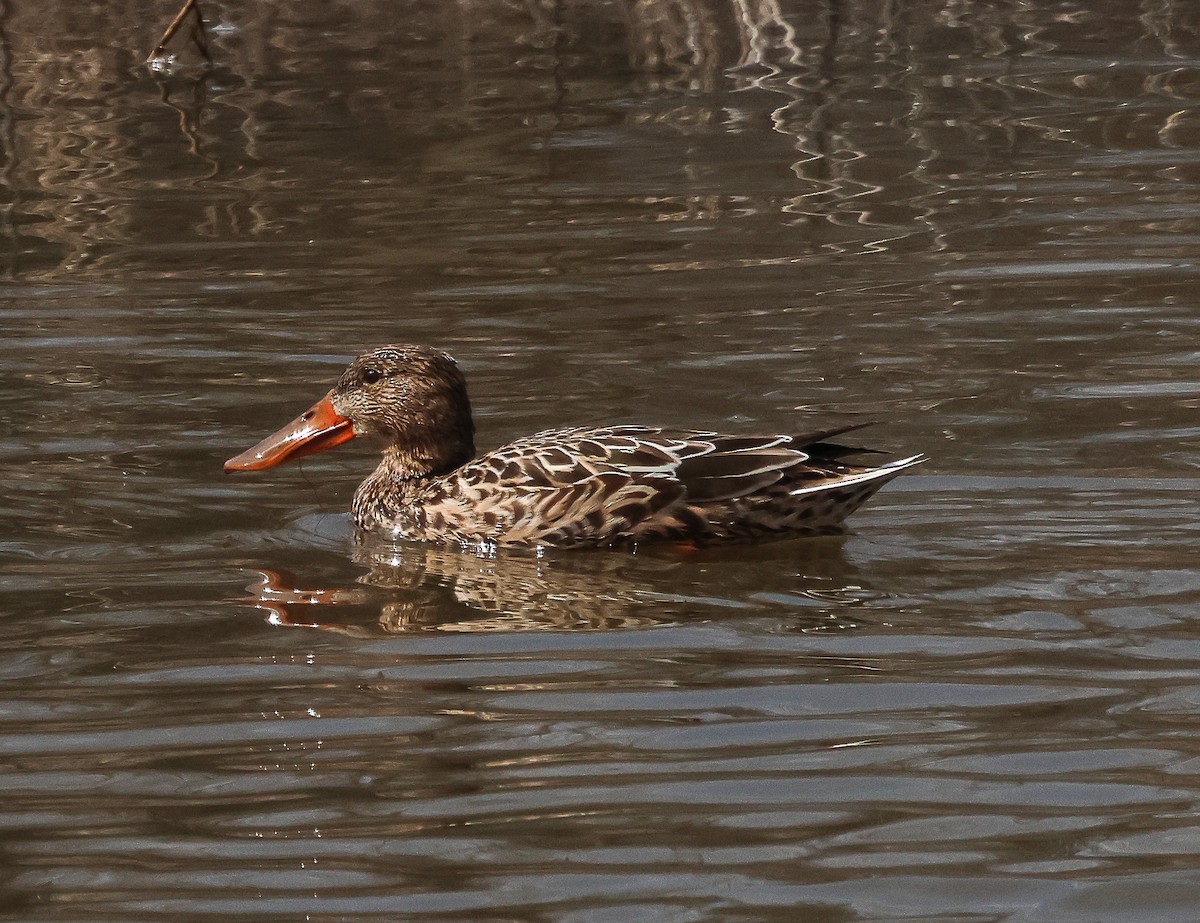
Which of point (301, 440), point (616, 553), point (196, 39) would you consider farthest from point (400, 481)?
point (196, 39)

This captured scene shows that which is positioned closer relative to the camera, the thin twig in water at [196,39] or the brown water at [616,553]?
the brown water at [616,553]

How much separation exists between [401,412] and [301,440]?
396mm

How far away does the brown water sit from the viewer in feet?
15.8

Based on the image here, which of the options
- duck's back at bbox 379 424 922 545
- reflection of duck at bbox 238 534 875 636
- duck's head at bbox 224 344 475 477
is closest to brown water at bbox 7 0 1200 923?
reflection of duck at bbox 238 534 875 636

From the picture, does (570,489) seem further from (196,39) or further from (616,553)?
(196,39)

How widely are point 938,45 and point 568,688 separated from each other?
12.9 metres

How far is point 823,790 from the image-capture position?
506 cm

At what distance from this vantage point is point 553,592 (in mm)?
7102

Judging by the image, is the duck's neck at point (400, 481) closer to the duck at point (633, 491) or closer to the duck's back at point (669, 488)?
the duck at point (633, 491)

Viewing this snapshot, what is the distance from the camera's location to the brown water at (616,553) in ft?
15.8

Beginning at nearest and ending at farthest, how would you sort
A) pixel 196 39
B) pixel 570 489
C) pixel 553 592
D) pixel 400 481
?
1. pixel 553 592
2. pixel 570 489
3. pixel 400 481
4. pixel 196 39

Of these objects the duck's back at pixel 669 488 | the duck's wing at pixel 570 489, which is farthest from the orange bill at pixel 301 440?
the duck's back at pixel 669 488

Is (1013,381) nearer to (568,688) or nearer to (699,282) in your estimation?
(699,282)

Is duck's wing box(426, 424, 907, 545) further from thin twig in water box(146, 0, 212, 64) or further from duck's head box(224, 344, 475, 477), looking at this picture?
thin twig in water box(146, 0, 212, 64)
